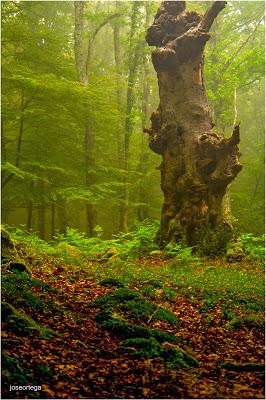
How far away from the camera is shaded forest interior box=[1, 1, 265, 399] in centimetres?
440

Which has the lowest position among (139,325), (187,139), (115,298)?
(139,325)

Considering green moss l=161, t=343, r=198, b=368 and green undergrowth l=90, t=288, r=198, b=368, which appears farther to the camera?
green undergrowth l=90, t=288, r=198, b=368

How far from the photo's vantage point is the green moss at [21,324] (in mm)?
4773

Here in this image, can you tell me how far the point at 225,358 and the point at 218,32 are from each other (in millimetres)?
22928

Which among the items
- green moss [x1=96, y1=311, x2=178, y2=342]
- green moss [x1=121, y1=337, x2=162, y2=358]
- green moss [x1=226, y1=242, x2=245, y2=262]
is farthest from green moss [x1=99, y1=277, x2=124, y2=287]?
green moss [x1=226, y1=242, x2=245, y2=262]

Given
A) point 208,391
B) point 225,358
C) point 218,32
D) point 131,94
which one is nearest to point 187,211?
point 225,358

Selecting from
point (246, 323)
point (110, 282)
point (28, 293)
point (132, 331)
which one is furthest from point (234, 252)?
point (28, 293)

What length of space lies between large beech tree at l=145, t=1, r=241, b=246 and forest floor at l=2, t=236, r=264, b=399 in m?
3.72

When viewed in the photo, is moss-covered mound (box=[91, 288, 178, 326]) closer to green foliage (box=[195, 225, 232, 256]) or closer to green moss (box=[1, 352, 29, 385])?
green moss (box=[1, 352, 29, 385])

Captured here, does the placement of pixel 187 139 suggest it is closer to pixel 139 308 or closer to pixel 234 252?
pixel 234 252

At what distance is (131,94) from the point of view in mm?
21531

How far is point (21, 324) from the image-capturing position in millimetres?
4852

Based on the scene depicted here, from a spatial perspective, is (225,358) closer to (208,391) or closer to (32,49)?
(208,391)

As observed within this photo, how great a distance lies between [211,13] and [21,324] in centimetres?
1114
